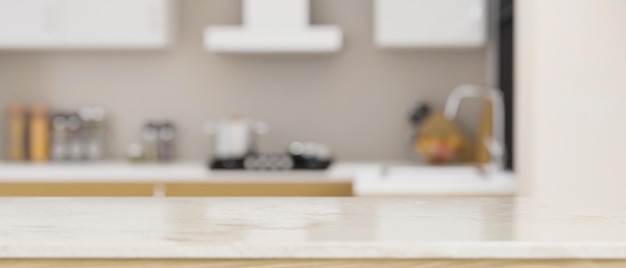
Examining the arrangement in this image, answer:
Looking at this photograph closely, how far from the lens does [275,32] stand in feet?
12.8

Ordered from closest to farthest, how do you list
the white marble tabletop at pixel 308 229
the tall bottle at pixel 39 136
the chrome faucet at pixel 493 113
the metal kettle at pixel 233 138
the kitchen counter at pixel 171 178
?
the white marble tabletop at pixel 308 229, the kitchen counter at pixel 171 178, the chrome faucet at pixel 493 113, the metal kettle at pixel 233 138, the tall bottle at pixel 39 136

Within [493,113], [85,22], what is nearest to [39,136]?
[85,22]

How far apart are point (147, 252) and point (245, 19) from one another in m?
2.94

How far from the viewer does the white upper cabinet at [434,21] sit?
391 cm

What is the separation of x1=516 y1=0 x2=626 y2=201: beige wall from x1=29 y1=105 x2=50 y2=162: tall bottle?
8.05 feet

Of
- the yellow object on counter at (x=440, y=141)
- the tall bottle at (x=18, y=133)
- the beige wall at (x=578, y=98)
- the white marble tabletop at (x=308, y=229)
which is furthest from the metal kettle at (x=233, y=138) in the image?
the white marble tabletop at (x=308, y=229)

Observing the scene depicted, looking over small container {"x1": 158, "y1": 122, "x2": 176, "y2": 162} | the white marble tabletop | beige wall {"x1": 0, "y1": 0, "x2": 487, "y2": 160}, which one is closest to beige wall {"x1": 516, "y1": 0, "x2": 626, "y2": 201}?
the white marble tabletop

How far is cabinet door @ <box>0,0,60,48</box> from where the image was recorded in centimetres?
398

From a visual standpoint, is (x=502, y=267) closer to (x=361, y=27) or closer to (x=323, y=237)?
(x=323, y=237)

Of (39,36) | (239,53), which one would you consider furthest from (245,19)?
(39,36)

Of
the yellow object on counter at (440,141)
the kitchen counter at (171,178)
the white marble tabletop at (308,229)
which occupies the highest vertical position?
the white marble tabletop at (308,229)

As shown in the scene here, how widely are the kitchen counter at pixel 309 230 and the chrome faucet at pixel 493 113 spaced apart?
2131 mm

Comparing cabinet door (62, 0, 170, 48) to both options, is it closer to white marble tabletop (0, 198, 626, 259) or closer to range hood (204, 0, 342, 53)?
range hood (204, 0, 342, 53)

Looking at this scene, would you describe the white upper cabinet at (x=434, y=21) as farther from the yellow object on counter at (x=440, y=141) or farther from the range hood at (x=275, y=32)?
the yellow object on counter at (x=440, y=141)
